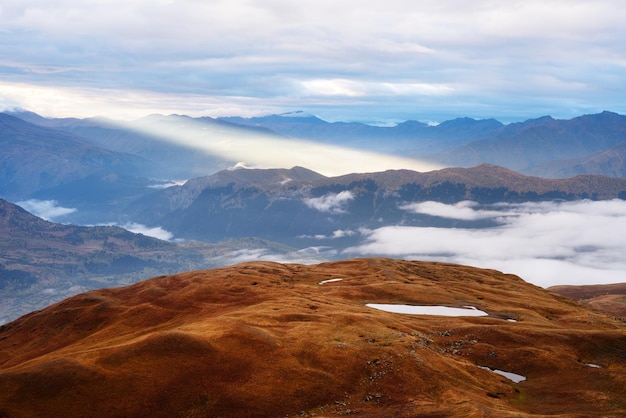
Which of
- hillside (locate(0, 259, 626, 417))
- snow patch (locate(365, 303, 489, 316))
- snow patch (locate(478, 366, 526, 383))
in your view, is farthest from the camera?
snow patch (locate(365, 303, 489, 316))

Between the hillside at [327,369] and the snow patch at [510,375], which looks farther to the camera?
the snow patch at [510,375]

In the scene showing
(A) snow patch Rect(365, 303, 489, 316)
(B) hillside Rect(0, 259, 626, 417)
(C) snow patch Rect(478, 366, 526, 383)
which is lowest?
(A) snow patch Rect(365, 303, 489, 316)

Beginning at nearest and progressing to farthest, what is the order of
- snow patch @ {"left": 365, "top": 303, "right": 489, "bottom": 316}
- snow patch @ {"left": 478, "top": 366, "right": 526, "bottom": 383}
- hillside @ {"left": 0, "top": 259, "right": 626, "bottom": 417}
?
hillside @ {"left": 0, "top": 259, "right": 626, "bottom": 417}
snow patch @ {"left": 478, "top": 366, "right": 526, "bottom": 383}
snow patch @ {"left": 365, "top": 303, "right": 489, "bottom": 316}

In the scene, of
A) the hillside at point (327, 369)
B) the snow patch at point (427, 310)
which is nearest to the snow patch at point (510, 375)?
the hillside at point (327, 369)

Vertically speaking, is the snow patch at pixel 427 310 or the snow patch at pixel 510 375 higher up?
the snow patch at pixel 510 375

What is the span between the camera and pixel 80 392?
259 ft

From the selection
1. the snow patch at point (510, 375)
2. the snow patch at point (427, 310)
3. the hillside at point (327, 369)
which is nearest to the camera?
the hillside at point (327, 369)

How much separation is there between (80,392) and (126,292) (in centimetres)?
11842

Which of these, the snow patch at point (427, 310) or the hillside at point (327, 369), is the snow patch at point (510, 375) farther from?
the snow patch at point (427, 310)

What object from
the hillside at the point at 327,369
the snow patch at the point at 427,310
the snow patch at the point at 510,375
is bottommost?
the snow patch at the point at 427,310

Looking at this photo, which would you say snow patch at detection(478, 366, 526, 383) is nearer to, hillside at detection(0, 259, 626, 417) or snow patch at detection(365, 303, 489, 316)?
hillside at detection(0, 259, 626, 417)

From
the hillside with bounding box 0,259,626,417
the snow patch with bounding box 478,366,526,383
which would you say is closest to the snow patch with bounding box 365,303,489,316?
the hillside with bounding box 0,259,626,417

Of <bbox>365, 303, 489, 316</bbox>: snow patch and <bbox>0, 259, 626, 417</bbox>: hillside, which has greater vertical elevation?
<bbox>0, 259, 626, 417</bbox>: hillside

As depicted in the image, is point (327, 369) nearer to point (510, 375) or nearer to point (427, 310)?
point (510, 375)
